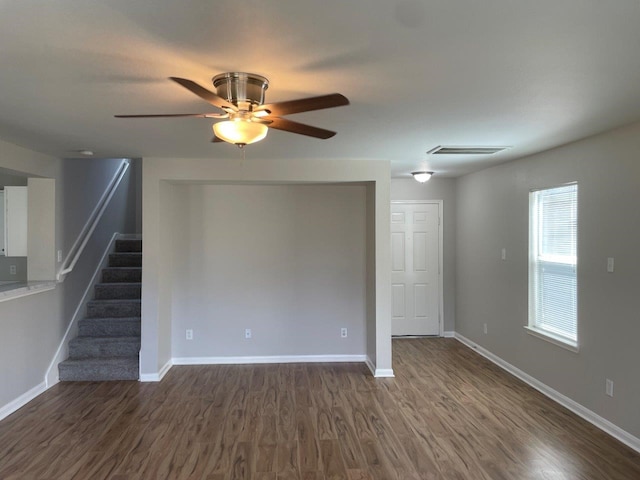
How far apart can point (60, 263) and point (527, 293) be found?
4882mm

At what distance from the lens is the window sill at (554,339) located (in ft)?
11.7

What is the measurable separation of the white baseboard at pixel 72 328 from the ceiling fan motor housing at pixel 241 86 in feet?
12.1

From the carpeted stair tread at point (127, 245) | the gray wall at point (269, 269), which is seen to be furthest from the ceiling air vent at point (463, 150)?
the carpeted stair tread at point (127, 245)

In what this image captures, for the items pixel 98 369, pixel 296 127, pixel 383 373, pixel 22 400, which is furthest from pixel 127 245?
pixel 296 127

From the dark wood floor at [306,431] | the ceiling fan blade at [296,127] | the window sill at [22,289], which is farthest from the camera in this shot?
the window sill at [22,289]

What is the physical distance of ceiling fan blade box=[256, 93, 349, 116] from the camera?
5.62ft

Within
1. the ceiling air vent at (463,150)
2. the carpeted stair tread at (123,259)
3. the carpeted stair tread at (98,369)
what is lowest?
the carpeted stair tread at (98,369)

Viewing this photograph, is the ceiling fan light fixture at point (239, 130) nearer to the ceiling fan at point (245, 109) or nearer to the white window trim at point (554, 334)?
the ceiling fan at point (245, 109)

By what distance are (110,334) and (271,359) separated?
1.86m

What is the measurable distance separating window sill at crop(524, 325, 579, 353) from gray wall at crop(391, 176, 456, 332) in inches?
75.7

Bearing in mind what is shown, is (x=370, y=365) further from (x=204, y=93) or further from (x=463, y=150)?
(x=204, y=93)

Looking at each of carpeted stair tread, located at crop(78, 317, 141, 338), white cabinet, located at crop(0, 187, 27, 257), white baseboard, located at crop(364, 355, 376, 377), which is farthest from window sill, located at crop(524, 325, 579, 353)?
white cabinet, located at crop(0, 187, 27, 257)

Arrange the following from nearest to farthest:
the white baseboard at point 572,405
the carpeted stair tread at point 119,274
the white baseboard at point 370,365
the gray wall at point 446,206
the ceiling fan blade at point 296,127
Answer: the ceiling fan blade at point 296,127, the white baseboard at point 572,405, the white baseboard at point 370,365, the carpeted stair tread at point 119,274, the gray wall at point 446,206

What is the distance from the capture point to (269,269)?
498 cm
